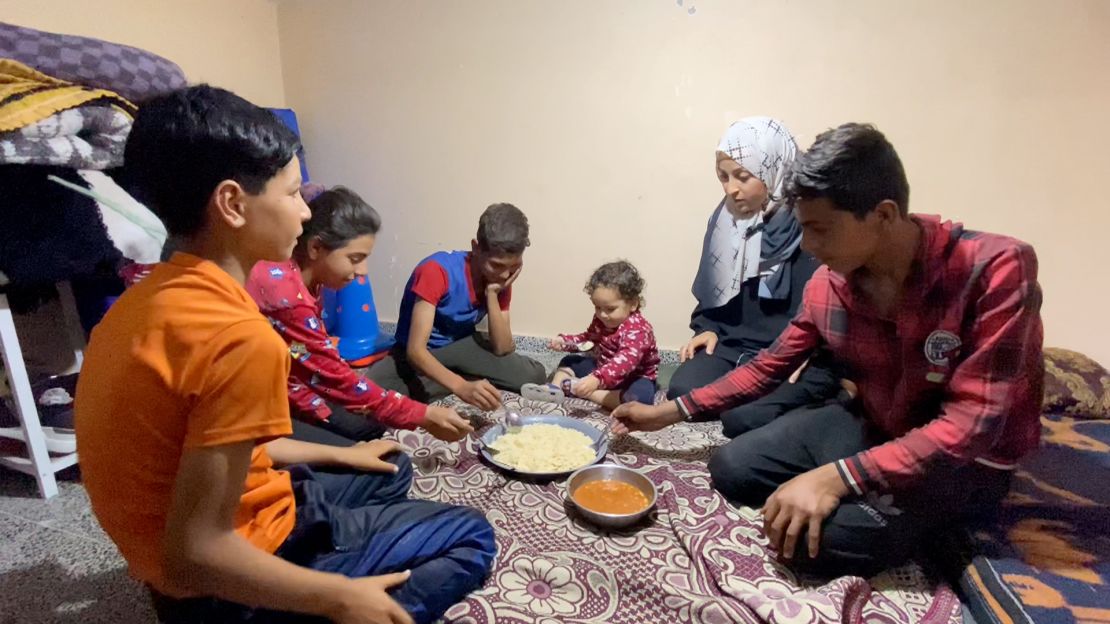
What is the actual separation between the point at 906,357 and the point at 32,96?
2213 mm

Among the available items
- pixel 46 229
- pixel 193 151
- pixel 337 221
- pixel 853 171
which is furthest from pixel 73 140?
pixel 853 171

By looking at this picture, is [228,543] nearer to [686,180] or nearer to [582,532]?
[582,532]

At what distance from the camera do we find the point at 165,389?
0.81m

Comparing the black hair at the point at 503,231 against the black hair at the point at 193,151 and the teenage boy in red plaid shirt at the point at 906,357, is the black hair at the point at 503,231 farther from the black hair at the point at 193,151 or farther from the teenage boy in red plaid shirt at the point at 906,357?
the black hair at the point at 193,151

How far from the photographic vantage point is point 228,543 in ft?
2.80

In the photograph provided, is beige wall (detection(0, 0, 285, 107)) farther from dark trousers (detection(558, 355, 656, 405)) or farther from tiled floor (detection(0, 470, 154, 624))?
dark trousers (detection(558, 355, 656, 405))

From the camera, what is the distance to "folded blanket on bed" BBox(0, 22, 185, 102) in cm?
172

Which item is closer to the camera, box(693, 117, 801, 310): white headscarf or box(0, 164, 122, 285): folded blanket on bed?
box(0, 164, 122, 285): folded blanket on bed

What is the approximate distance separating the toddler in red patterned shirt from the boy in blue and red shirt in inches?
7.8

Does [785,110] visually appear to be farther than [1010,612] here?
Yes

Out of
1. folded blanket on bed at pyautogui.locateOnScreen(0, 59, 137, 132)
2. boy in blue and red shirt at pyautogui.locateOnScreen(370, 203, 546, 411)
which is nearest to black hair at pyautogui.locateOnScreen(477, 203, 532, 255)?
boy in blue and red shirt at pyautogui.locateOnScreen(370, 203, 546, 411)

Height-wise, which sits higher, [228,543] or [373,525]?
[228,543]

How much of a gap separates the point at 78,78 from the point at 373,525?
1592mm

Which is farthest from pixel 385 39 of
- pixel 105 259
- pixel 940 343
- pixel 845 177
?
pixel 940 343
